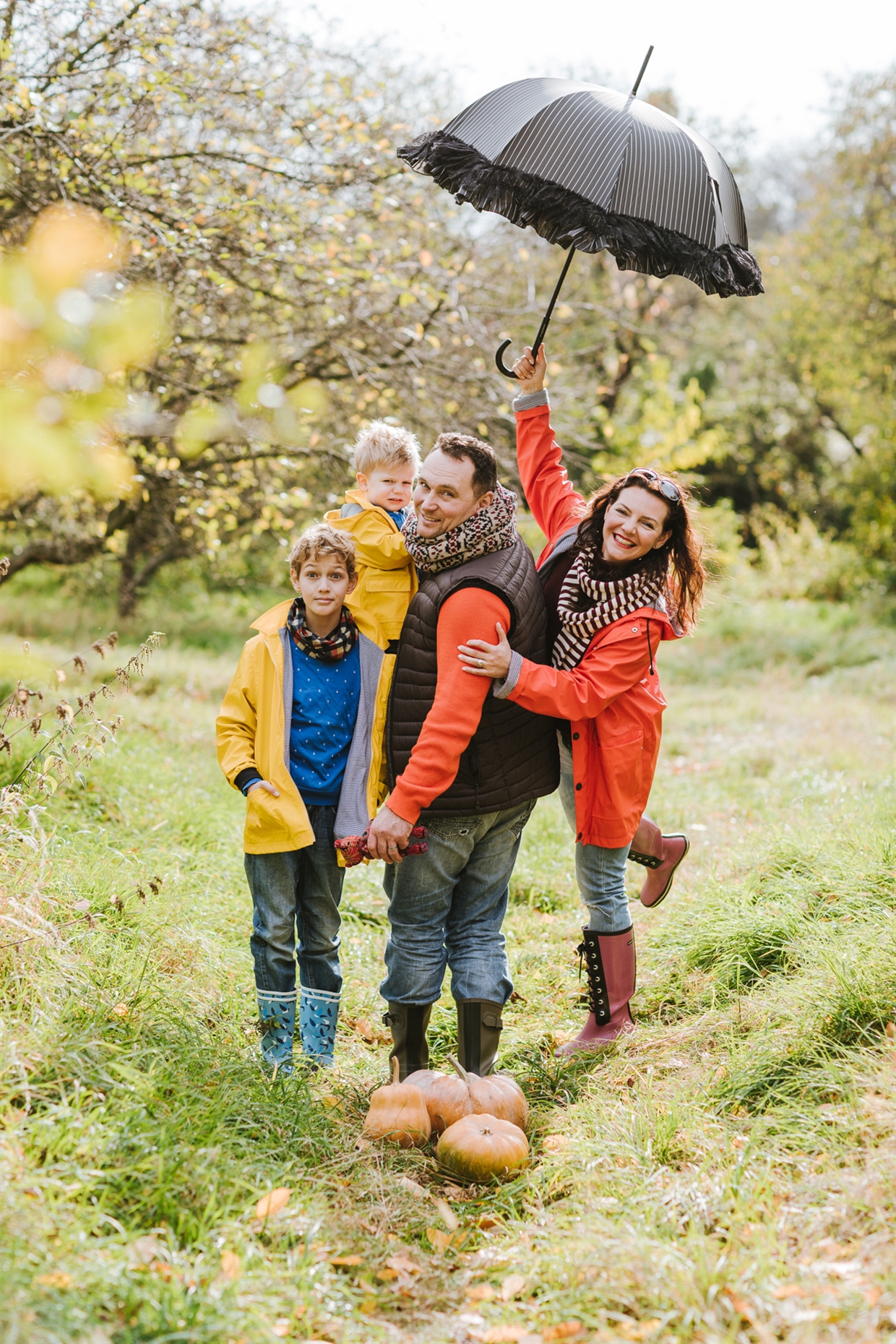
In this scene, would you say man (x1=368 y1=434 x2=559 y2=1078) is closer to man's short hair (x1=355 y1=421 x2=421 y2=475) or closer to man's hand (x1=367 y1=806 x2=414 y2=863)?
man's hand (x1=367 y1=806 x2=414 y2=863)

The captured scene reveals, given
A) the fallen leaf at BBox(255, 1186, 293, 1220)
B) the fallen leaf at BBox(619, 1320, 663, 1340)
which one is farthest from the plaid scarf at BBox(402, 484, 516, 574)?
the fallen leaf at BBox(619, 1320, 663, 1340)

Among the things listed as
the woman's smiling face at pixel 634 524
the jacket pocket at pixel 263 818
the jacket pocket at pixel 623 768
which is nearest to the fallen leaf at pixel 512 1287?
the jacket pocket at pixel 263 818

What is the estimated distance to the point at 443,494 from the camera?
302cm

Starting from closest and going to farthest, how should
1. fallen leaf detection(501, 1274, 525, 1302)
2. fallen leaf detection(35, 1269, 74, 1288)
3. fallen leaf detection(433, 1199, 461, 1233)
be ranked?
fallen leaf detection(35, 1269, 74, 1288) → fallen leaf detection(501, 1274, 525, 1302) → fallen leaf detection(433, 1199, 461, 1233)

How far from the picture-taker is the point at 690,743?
344 inches

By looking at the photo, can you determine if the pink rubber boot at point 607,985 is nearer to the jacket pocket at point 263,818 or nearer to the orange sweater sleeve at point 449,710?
the orange sweater sleeve at point 449,710

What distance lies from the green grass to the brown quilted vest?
969 mm

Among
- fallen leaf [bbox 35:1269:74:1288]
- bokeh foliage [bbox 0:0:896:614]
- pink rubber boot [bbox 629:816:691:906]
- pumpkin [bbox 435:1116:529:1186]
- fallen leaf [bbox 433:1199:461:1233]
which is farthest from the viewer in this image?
bokeh foliage [bbox 0:0:896:614]

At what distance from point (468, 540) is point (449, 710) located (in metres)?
0.49

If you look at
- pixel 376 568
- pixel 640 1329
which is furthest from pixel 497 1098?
pixel 376 568

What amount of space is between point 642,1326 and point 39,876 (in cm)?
241

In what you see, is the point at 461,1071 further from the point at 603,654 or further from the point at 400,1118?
the point at 603,654

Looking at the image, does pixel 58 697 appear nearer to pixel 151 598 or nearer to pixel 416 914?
pixel 416 914

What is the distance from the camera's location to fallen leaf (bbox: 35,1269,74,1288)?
2.10 m
